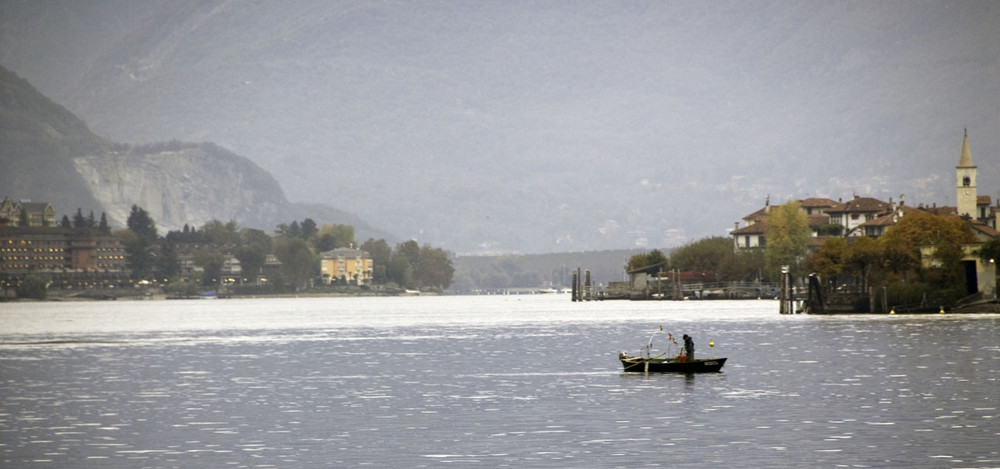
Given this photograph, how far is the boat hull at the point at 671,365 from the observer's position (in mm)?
65938

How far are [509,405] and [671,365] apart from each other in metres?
15.2

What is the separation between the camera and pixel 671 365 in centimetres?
6619

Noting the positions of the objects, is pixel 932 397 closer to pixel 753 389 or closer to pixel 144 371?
pixel 753 389

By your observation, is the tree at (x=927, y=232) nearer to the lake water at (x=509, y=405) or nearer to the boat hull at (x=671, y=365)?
the lake water at (x=509, y=405)

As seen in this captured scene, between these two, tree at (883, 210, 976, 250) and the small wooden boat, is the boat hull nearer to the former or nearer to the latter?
the small wooden boat

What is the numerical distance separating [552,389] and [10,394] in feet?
78.0

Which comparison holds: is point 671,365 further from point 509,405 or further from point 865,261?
point 865,261

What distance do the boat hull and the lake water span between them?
0.71 metres

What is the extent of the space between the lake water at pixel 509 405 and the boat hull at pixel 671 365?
714mm

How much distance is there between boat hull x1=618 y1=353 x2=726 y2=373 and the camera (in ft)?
216

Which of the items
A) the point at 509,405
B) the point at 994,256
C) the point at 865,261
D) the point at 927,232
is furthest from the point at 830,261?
the point at 509,405

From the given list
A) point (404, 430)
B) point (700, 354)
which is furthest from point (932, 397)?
point (700, 354)

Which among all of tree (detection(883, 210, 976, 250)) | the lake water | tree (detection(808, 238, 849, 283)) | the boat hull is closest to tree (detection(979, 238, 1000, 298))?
tree (detection(883, 210, 976, 250))

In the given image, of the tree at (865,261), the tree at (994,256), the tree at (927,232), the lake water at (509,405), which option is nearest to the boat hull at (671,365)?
the lake water at (509,405)
